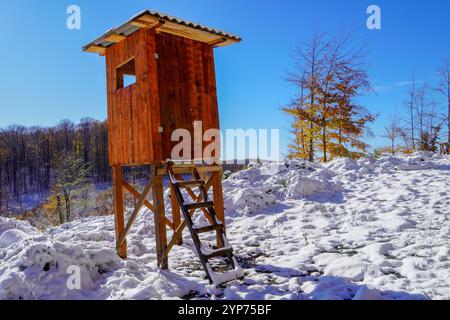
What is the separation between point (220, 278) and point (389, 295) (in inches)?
98.0

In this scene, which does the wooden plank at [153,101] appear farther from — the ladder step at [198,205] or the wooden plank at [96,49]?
the wooden plank at [96,49]

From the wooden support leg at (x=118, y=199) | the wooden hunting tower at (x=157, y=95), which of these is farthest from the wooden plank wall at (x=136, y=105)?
the wooden support leg at (x=118, y=199)

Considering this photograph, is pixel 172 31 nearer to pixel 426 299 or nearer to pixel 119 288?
pixel 119 288

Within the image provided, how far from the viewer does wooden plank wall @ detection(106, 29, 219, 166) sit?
6366mm

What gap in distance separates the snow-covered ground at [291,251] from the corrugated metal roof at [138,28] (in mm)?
4303

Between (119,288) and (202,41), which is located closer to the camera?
(119,288)

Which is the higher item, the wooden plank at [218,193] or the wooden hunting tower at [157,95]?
the wooden hunting tower at [157,95]

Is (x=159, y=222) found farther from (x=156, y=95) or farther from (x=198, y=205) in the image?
(x=156, y=95)

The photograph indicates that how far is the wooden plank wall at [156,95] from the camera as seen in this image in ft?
20.9

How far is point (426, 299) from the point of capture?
4.19m

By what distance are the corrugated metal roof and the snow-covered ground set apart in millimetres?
4303

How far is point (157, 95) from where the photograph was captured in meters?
6.40

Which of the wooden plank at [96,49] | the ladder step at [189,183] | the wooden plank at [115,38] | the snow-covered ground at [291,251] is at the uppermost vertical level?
the wooden plank at [115,38]
